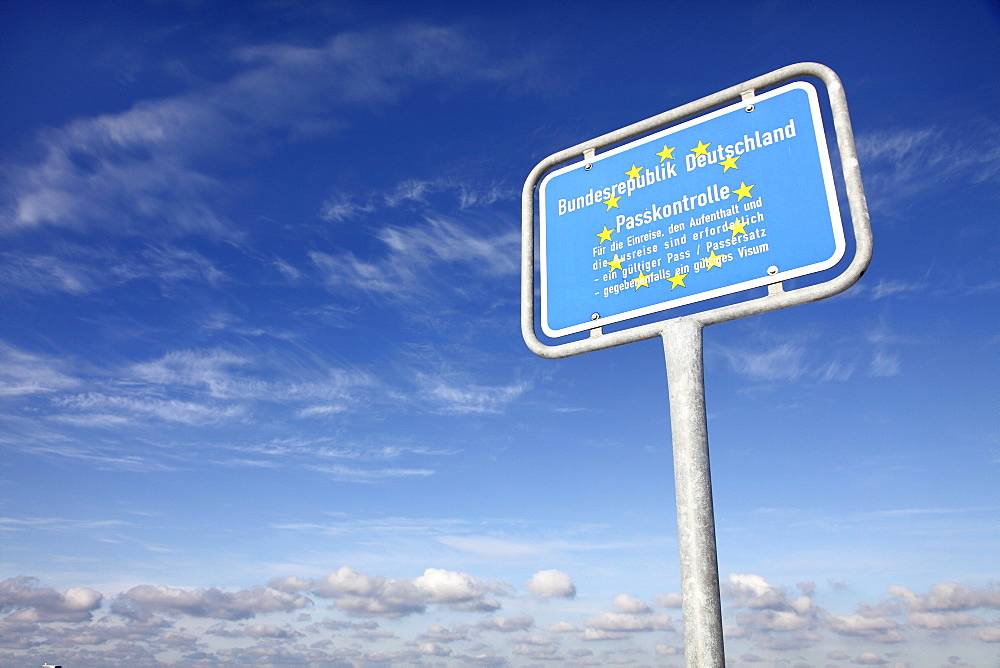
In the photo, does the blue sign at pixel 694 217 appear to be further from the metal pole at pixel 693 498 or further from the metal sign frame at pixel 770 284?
the metal pole at pixel 693 498

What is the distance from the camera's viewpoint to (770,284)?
421cm

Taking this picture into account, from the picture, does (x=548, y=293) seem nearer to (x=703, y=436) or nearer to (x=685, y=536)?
(x=703, y=436)

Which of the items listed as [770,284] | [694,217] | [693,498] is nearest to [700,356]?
[770,284]

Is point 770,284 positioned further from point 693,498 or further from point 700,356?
point 693,498

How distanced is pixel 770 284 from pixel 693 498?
4.85 feet

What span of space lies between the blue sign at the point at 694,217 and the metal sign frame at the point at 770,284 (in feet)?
0.31

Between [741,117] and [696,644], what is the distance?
11.9ft

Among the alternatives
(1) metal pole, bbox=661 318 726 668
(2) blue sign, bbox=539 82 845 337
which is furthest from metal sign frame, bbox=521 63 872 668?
(2) blue sign, bbox=539 82 845 337

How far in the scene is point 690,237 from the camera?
4.66m

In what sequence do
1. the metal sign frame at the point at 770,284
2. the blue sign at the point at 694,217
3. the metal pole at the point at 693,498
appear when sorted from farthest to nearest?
1. the blue sign at the point at 694,217
2. the metal sign frame at the point at 770,284
3. the metal pole at the point at 693,498

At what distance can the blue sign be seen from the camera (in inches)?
169

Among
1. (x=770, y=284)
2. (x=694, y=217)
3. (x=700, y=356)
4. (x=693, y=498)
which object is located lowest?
(x=693, y=498)

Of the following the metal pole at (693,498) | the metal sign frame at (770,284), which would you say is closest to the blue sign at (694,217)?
the metal sign frame at (770,284)

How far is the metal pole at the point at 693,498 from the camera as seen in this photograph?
3.61m
